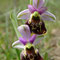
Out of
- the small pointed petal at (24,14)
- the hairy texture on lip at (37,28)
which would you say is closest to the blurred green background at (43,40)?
the small pointed petal at (24,14)

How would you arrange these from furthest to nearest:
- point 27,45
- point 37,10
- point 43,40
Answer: point 43,40 → point 37,10 → point 27,45

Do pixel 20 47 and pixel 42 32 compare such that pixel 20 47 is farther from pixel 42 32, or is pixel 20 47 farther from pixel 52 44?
pixel 52 44

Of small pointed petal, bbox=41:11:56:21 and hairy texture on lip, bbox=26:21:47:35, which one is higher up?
small pointed petal, bbox=41:11:56:21

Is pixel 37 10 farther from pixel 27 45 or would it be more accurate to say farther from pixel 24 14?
pixel 27 45

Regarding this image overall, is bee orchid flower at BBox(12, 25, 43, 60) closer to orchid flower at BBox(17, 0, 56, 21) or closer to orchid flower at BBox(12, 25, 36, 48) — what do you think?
orchid flower at BBox(12, 25, 36, 48)

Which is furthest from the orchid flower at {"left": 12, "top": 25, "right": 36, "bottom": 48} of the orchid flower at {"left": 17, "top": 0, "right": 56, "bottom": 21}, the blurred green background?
the blurred green background

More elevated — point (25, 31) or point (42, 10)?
point (42, 10)

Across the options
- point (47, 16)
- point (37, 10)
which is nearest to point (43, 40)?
point (47, 16)

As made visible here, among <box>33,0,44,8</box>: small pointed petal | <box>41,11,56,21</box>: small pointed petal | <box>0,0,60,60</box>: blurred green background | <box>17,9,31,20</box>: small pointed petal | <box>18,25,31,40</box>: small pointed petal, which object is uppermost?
<box>33,0,44,8</box>: small pointed petal
